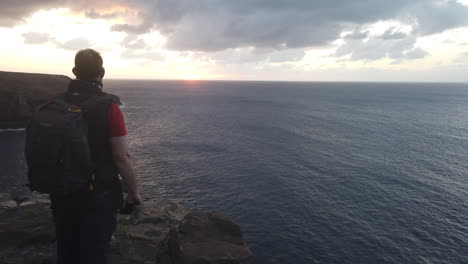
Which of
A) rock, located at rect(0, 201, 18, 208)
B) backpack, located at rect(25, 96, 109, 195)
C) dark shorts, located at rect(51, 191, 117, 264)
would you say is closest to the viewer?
backpack, located at rect(25, 96, 109, 195)

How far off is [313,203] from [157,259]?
2791cm

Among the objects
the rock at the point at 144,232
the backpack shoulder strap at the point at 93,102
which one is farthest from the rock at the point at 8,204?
the backpack shoulder strap at the point at 93,102

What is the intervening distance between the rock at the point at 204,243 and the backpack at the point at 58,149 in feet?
66.9

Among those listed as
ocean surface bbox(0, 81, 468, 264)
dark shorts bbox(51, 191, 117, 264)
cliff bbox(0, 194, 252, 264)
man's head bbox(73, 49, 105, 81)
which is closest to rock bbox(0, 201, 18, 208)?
cliff bbox(0, 194, 252, 264)

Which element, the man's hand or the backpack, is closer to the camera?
the backpack

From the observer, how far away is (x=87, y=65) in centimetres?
446

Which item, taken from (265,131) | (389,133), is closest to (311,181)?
(265,131)

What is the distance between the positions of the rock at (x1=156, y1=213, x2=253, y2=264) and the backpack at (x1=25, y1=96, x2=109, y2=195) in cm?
2039

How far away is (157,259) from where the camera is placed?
2183 centimetres

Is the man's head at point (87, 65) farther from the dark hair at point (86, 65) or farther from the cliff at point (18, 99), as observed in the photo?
the cliff at point (18, 99)

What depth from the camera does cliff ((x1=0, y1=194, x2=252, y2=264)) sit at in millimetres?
19516

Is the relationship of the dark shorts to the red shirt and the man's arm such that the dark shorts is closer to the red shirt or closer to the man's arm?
the man's arm

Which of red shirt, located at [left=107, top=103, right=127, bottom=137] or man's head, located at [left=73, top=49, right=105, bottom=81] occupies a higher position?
man's head, located at [left=73, top=49, right=105, bottom=81]

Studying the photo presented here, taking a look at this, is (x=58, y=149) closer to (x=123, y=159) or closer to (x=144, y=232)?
(x=123, y=159)
